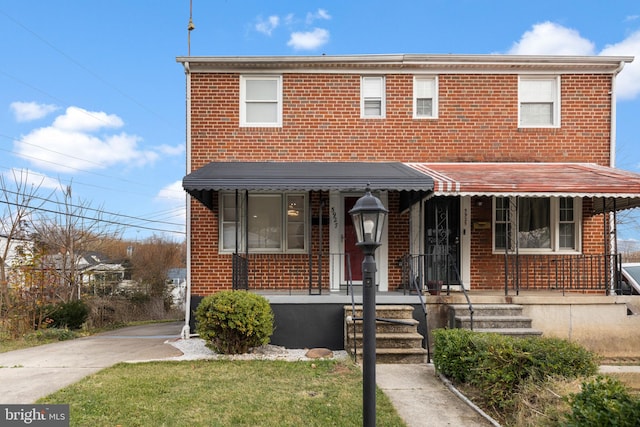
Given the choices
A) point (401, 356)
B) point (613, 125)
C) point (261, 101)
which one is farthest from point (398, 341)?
point (613, 125)

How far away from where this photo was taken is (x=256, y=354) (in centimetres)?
739

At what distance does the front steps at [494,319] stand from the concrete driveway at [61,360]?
199 inches

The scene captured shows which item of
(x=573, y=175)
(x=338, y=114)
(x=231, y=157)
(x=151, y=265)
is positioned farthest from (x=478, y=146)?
(x=151, y=265)

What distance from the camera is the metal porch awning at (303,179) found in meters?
7.80

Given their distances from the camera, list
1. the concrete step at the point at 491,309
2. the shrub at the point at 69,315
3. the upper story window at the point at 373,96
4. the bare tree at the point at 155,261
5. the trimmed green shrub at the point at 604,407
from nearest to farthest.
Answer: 1. the trimmed green shrub at the point at 604,407
2. the concrete step at the point at 491,309
3. the upper story window at the point at 373,96
4. the shrub at the point at 69,315
5. the bare tree at the point at 155,261

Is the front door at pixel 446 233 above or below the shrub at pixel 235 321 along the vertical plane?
above

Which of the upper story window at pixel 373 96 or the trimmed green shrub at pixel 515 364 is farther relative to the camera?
the upper story window at pixel 373 96

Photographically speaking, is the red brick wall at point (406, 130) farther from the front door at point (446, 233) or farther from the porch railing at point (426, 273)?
the porch railing at point (426, 273)

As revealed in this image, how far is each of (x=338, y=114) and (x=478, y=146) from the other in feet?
11.1

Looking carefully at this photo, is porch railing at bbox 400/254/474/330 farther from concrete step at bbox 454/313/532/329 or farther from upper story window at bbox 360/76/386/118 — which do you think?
upper story window at bbox 360/76/386/118

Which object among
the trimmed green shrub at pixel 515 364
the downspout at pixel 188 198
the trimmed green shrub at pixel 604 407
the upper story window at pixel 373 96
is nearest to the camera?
the trimmed green shrub at pixel 604 407

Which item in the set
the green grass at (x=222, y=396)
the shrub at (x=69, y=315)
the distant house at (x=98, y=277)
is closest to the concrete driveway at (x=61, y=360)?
the green grass at (x=222, y=396)

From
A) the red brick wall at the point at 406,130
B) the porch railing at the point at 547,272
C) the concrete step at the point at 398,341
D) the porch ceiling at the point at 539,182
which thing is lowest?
the concrete step at the point at 398,341

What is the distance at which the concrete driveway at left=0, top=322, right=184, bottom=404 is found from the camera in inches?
219
